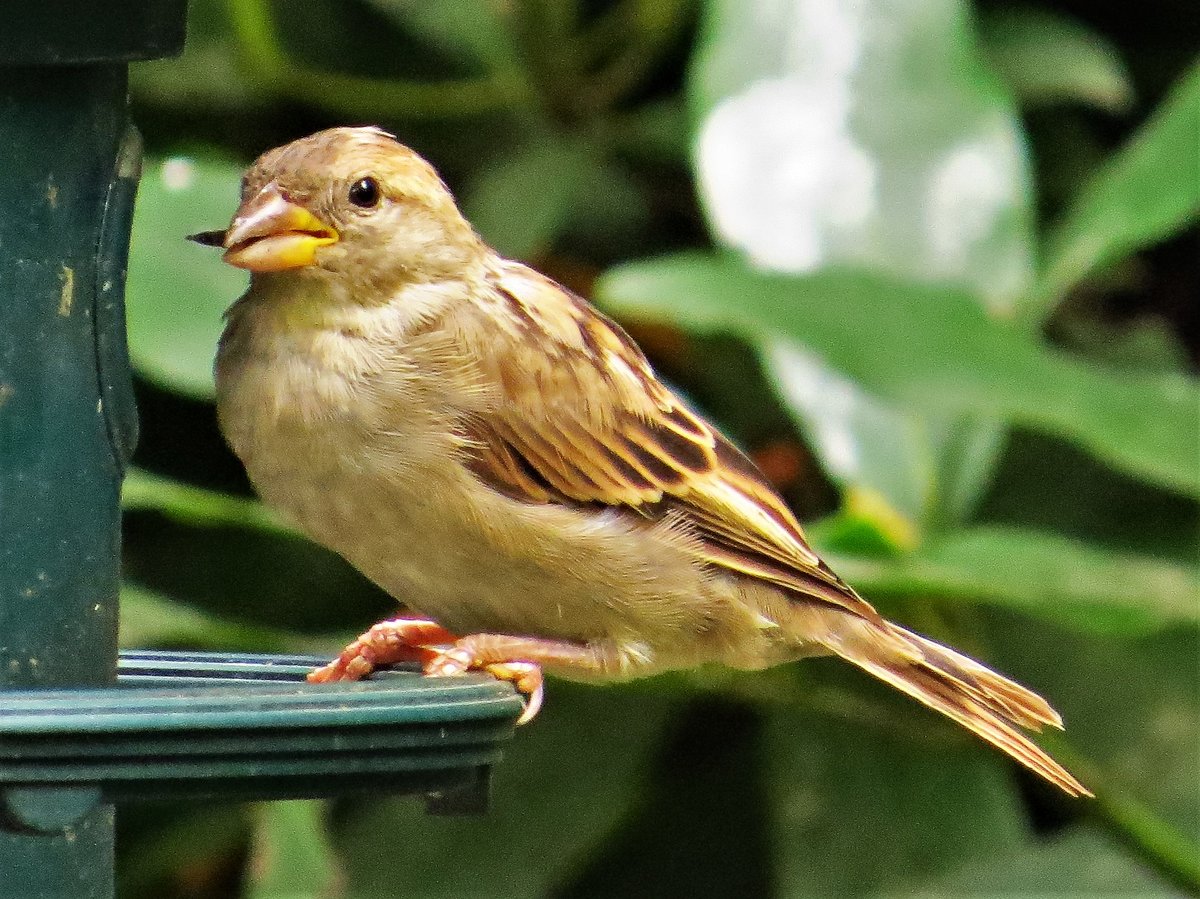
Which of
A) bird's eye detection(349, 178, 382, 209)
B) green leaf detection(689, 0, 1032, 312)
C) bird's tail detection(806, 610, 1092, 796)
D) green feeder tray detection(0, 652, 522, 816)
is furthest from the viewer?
green leaf detection(689, 0, 1032, 312)

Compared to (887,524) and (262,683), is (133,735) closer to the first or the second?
(262,683)

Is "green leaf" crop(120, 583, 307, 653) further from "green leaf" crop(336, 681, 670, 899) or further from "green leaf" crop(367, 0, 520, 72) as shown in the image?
"green leaf" crop(367, 0, 520, 72)

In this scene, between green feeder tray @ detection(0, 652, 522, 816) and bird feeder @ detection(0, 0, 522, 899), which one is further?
bird feeder @ detection(0, 0, 522, 899)

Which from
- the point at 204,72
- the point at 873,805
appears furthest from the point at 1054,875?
the point at 204,72

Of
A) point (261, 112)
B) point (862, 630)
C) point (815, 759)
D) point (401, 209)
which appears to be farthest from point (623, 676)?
point (261, 112)

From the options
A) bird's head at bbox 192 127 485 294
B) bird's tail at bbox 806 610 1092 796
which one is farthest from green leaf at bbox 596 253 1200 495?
bird's head at bbox 192 127 485 294

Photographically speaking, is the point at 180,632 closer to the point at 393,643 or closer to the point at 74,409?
the point at 393,643
